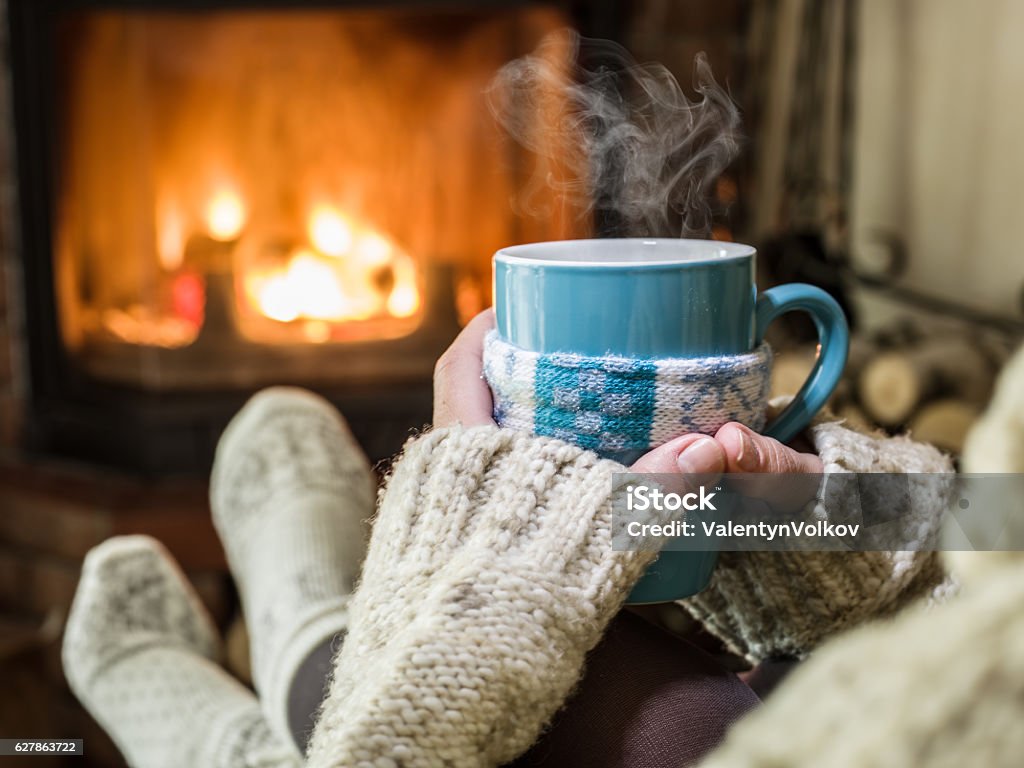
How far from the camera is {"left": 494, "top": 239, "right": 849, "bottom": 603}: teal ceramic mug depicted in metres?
0.44

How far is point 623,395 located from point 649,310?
0.13ft

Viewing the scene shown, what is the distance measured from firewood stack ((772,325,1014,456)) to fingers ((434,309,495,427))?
76 centimetres

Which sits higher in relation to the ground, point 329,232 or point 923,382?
point 329,232

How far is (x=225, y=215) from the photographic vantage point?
1.51 metres

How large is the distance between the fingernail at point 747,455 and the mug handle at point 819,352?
0.05 m

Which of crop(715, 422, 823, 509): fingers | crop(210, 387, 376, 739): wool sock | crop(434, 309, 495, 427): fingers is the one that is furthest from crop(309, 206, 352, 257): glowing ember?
crop(715, 422, 823, 509): fingers

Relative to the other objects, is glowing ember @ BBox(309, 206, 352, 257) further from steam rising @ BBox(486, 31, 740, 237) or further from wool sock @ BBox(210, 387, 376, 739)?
steam rising @ BBox(486, 31, 740, 237)

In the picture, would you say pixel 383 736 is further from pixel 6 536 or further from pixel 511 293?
pixel 6 536

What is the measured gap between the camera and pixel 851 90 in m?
1.52

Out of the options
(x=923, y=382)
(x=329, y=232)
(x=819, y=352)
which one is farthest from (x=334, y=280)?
(x=819, y=352)

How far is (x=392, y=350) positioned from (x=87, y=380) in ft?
1.56

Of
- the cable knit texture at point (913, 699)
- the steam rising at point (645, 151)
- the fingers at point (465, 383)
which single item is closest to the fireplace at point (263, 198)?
the steam rising at point (645, 151)

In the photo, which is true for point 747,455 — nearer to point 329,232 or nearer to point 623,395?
point 623,395

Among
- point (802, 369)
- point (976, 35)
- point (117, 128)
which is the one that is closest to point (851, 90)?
point (976, 35)
